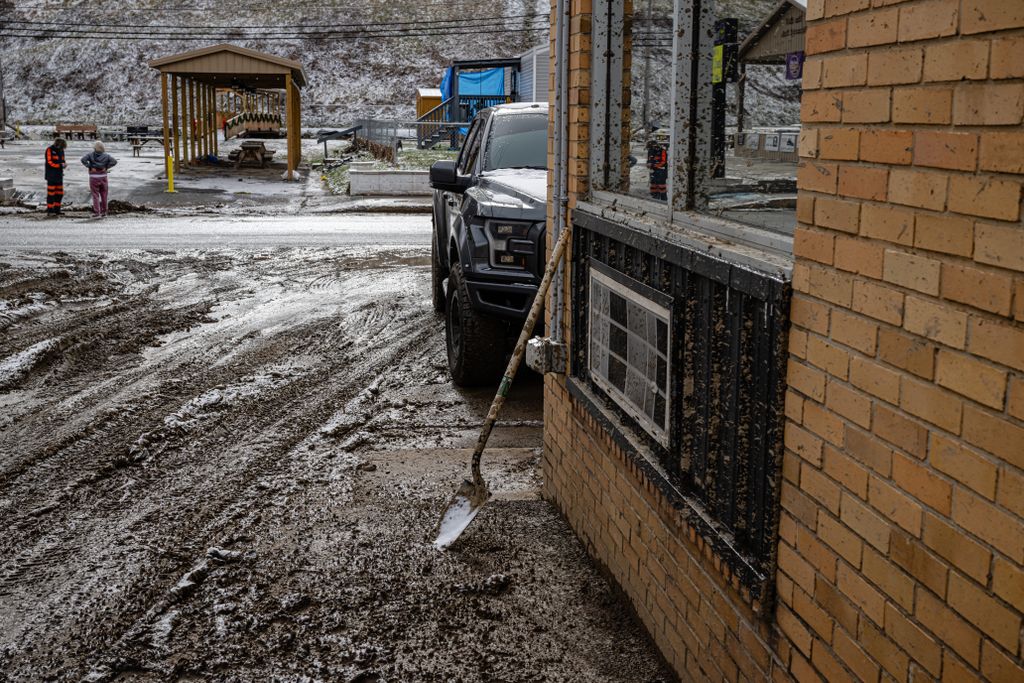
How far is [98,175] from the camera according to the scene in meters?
21.0

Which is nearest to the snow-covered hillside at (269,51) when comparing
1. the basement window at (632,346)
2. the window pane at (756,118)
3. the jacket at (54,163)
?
the jacket at (54,163)

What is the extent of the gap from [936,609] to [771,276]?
3.27 feet

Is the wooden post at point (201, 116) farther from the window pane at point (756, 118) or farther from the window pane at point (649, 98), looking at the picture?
the window pane at point (756, 118)

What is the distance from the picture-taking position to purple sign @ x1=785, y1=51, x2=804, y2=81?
9.01 ft

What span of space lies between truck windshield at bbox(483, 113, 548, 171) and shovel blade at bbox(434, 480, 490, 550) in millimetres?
4180

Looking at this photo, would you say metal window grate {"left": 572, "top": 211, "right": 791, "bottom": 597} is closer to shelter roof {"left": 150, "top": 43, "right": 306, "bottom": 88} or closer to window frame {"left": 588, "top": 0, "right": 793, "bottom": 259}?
window frame {"left": 588, "top": 0, "right": 793, "bottom": 259}

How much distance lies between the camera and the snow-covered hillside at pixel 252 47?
2628 inches

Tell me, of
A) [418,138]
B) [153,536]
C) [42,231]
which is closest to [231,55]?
[418,138]

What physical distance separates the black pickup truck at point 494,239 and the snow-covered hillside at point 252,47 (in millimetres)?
56429

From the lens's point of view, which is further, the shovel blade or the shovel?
the shovel blade

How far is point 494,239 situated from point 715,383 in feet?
14.9

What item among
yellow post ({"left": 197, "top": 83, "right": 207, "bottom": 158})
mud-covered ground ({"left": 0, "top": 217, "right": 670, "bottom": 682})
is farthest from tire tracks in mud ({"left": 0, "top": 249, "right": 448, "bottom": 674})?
yellow post ({"left": 197, "top": 83, "right": 207, "bottom": 158})

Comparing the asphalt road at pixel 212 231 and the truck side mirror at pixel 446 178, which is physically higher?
the truck side mirror at pixel 446 178

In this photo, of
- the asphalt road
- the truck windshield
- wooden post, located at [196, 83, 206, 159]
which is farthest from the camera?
wooden post, located at [196, 83, 206, 159]
